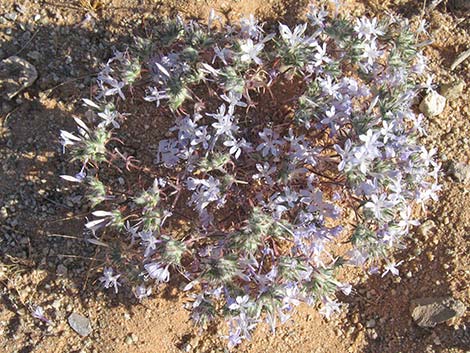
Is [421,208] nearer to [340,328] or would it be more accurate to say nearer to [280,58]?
[340,328]

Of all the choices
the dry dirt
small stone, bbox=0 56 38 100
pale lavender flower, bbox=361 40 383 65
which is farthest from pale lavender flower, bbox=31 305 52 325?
pale lavender flower, bbox=361 40 383 65

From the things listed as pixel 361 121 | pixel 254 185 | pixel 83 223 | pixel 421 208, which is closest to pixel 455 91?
pixel 421 208

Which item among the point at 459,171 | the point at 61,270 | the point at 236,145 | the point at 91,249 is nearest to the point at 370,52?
the point at 236,145

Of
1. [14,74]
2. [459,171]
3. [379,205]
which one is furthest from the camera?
[459,171]

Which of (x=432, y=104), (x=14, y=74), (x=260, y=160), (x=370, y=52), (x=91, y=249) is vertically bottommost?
(x=91, y=249)

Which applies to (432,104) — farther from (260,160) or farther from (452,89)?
(260,160)

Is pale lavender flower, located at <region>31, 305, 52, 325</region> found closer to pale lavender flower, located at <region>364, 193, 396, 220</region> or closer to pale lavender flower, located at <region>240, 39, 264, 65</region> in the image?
pale lavender flower, located at <region>240, 39, 264, 65</region>
